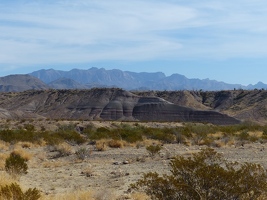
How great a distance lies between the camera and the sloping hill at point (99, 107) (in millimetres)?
101500

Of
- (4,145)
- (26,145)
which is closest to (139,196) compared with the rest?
(4,145)

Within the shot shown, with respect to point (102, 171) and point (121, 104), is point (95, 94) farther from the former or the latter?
point (102, 171)

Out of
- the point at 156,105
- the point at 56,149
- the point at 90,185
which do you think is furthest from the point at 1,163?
the point at 156,105

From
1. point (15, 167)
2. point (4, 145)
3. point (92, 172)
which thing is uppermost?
point (15, 167)

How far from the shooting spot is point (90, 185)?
14.6 meters

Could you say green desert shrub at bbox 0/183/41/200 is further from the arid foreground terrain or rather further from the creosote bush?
the creosote bush

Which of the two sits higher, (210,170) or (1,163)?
(210,170)

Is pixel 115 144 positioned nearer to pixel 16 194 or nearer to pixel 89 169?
pixel 89 169

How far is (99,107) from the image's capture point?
11669cm

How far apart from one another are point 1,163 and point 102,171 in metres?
4.90

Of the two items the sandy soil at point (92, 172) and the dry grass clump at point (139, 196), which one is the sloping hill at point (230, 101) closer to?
the sandy soil at point (92, 172)

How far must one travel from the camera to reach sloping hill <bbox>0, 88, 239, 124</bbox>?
10150 centimetres

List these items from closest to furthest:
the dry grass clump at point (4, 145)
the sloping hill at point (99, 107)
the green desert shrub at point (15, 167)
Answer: the green desert shrub at point (15, 167) < the dry grass clump at point (4, 145) < the sloping hill at point (99, 107)

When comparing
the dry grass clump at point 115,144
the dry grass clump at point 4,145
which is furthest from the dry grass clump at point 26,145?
the dry grass clump at point 115,144
